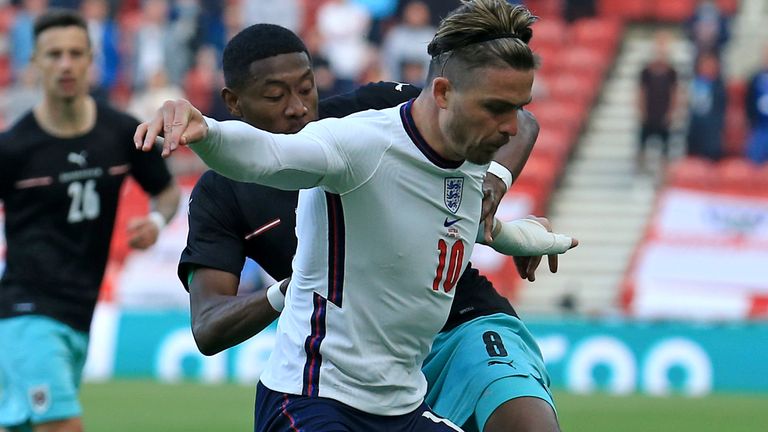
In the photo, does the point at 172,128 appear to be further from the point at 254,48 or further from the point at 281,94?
the point at 254,48

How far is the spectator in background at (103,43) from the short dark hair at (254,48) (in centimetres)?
1416

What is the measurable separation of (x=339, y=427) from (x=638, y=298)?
13.4 m

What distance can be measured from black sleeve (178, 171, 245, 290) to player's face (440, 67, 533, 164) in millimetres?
1328

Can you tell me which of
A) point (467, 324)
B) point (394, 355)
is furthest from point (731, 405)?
point (394, 355)

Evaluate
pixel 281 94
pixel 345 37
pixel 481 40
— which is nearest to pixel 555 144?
pixel 345 37

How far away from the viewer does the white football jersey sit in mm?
4770

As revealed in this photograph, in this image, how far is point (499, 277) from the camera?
18.1 m

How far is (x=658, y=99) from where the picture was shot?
1936 cm

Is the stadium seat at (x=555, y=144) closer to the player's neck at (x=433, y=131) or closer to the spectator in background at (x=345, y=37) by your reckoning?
the spectator in background at (x=345, y=37)

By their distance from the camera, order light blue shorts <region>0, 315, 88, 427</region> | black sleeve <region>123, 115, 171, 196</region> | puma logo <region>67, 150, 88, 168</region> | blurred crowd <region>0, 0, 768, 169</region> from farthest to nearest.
→ blurred crowd <region>0, 0, 768, 169</region> → black sleeve <region>123, 115, 171, 196</region> → puma logo <region>67, 150, 88, 168</region> → light blue shorts <region>0, 315, 88, 427</region>

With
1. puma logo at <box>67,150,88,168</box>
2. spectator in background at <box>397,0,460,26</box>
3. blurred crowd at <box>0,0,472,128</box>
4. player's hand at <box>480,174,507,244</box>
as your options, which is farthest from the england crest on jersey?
spectator in background at <box>397,0,460,26</box>

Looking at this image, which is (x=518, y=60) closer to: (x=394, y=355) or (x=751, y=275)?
(x=394, y=355)

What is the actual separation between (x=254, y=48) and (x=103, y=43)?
1474cm

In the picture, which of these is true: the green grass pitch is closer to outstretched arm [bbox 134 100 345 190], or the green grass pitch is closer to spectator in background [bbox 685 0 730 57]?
spectator in background [bbox 685 0 730 57]
